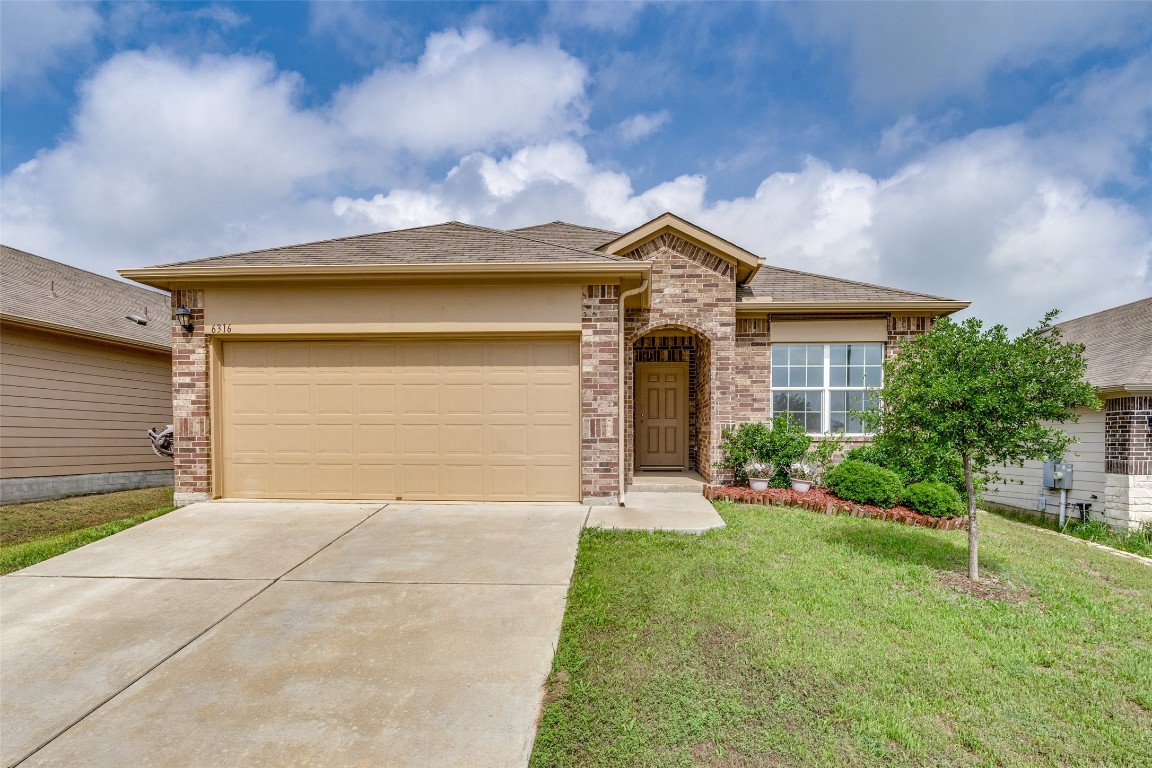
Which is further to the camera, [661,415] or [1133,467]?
[661,415]

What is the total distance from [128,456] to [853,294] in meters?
15.4

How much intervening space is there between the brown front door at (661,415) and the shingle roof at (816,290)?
2.28 meters

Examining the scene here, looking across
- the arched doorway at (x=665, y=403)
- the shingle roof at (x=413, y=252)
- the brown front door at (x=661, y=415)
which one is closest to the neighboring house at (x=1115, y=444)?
the arched doorway at (x=665, y=403)

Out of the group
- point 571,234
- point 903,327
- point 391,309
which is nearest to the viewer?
point 391,309

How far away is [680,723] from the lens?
2.67m

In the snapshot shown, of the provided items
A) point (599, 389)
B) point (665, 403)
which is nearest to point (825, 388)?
point (665, 403)

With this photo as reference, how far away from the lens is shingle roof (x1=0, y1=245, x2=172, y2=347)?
9.88m

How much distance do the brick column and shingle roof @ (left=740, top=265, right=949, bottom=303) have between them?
3.85 m

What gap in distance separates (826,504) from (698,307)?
392 cm

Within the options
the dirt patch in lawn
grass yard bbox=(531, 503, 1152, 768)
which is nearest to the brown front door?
grass yard bbox=(531, 503, 1152, 768)

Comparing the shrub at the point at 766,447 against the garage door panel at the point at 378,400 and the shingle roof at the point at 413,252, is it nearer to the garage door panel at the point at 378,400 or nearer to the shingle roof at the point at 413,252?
the shingle roof at the point at 413,252

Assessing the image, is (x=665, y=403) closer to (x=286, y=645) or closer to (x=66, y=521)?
(x=286, y=645)

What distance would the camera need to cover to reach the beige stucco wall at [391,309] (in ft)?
23.7

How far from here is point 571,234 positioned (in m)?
11.8
